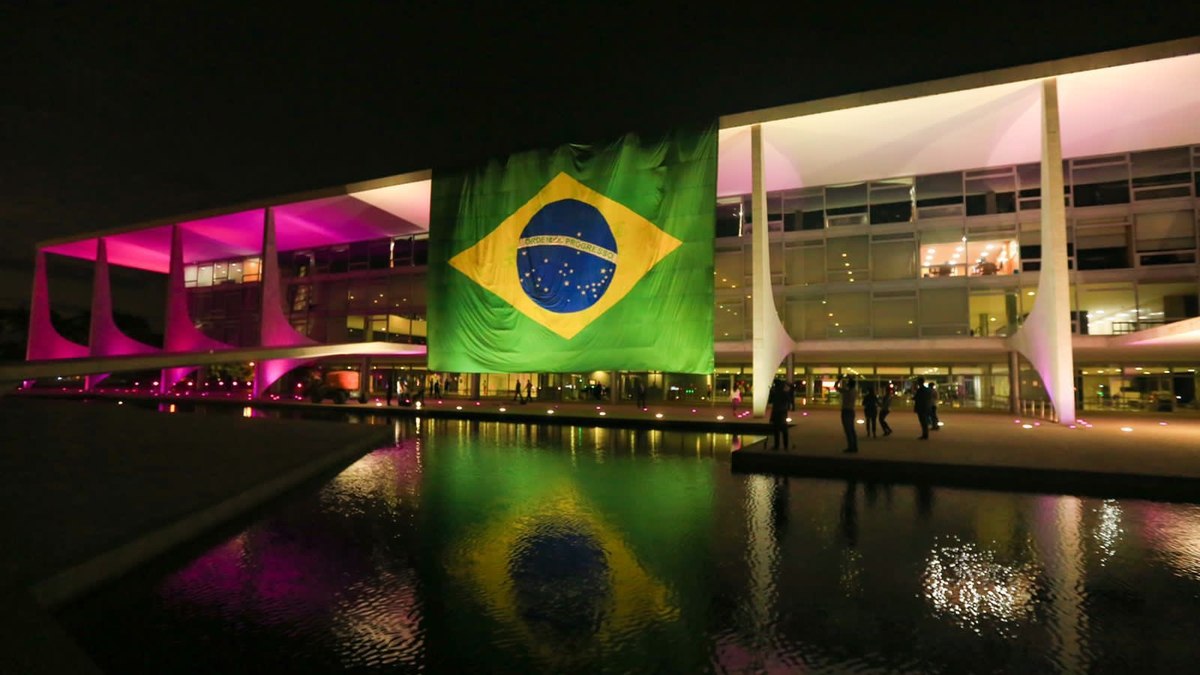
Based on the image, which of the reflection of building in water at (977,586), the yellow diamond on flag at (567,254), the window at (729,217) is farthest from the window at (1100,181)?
the reflection of building in water at (977,586)

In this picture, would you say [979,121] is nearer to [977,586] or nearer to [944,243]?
[944,243]

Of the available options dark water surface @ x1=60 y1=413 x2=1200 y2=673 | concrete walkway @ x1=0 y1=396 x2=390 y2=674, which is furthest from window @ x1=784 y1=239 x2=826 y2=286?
dark water surface @ x1=60 y1=413 x2=1200 y2=673

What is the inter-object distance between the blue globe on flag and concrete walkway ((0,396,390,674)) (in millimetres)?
9289

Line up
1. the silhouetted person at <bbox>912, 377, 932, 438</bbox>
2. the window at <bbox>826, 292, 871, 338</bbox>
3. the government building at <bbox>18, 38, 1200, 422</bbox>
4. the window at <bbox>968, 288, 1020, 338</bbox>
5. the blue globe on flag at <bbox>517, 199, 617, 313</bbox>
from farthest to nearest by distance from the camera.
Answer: the window at <bbox>826, 292, 871, 338</bbox> < the window at <bbox>968, 288, 1020, 338</bbox> < the blue globe on flag at <bbox>517, 199, 617, 313</bbox> < the government building at <bbox>18, 38, 1200, 422</bbox> < the silhouetted person at <bbox>912, 377, 932, 438</bbox>

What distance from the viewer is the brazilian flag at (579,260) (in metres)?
19.9

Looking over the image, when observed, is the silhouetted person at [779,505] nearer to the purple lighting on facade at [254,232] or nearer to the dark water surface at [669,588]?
the dark water surface at [669,588]

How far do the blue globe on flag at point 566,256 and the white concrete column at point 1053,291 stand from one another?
494 inches

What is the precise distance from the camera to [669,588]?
4.50 metres

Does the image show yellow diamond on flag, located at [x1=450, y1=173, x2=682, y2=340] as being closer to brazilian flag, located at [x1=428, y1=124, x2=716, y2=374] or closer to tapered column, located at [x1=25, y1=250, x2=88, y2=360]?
brazilian flag, located at [x1=428, y1=124, x2=716, y2=374]

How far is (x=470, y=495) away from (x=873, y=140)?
794 inches

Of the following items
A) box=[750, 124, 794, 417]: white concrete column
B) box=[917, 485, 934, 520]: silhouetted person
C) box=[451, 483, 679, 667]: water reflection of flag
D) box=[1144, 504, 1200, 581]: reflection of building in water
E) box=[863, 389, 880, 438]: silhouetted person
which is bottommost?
box=[917, 485, 934, 520]: silhouetted person

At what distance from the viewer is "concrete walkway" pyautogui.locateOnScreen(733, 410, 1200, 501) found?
8180 millimetres

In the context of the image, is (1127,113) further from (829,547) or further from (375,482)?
(375,482)

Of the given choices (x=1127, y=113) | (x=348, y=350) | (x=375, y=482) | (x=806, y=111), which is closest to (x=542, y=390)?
(x=348, y=350)
